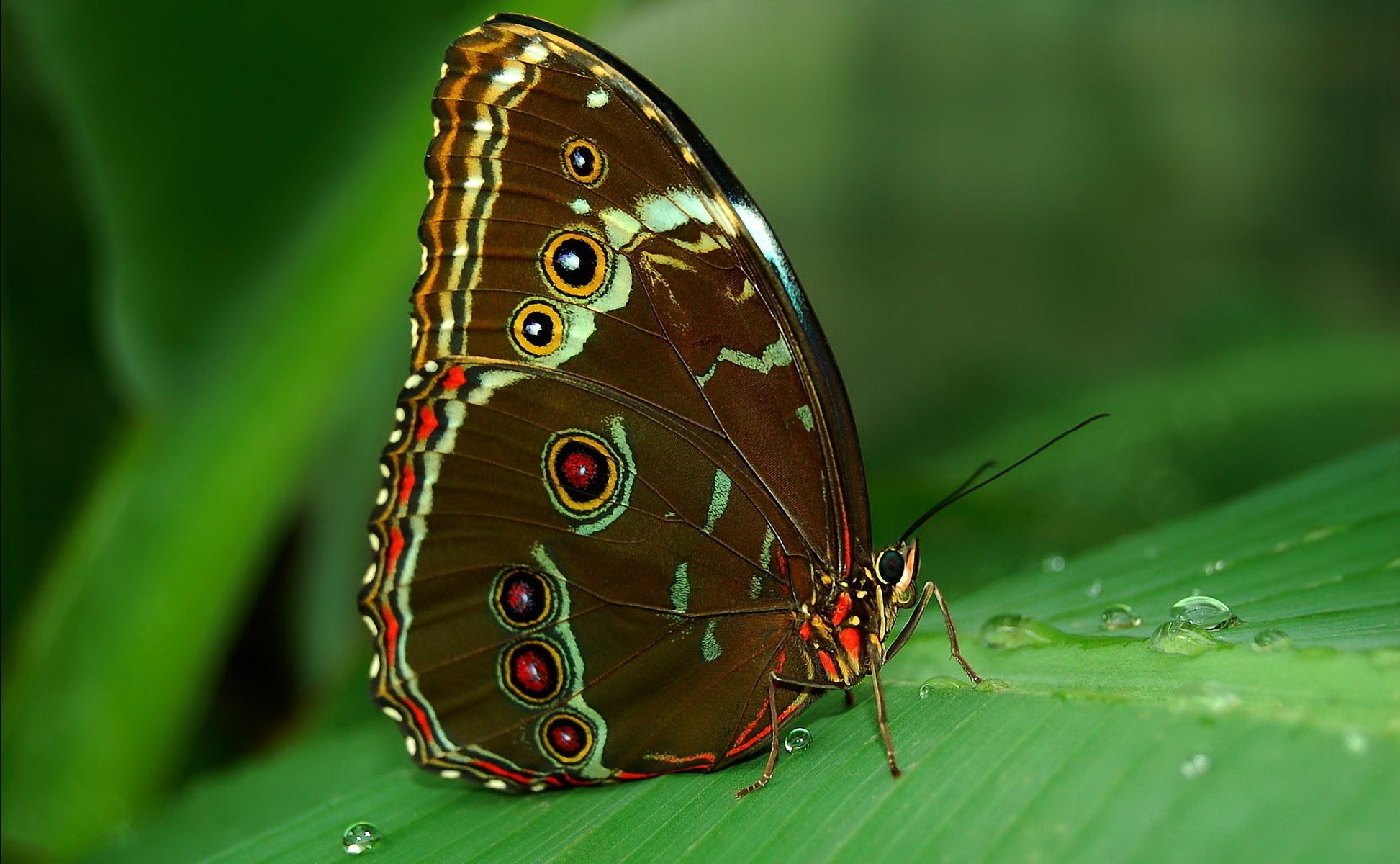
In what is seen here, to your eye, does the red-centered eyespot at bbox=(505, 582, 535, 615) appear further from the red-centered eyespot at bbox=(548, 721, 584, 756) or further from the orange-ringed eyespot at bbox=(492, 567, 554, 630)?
the red-centered eyespot at bbox=(548, 721, 584, 756)

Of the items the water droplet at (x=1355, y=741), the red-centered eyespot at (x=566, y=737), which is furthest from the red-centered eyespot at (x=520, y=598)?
the water droplet at (x=1355, y=741)

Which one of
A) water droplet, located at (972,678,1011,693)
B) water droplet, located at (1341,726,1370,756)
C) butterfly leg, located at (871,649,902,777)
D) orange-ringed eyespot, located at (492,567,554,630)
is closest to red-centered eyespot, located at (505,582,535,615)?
orange-ringed eyespot, located at (492,567,554,630)

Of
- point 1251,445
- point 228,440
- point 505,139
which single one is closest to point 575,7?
point 505,139

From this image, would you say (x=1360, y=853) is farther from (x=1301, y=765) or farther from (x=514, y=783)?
(x=514, y=783)

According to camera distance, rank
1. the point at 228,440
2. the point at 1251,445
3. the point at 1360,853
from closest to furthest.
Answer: the point at 1360,853
the point at 228,440
the point at 1251,445

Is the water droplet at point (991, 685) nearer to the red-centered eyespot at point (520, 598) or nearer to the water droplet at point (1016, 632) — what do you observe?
the water droplet at point (1016, 632)
